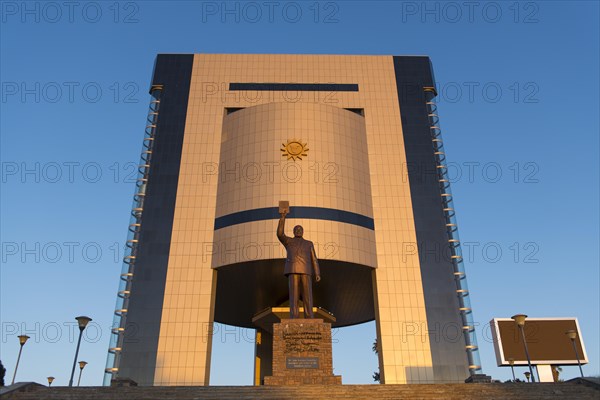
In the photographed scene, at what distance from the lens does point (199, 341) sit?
35.8 m

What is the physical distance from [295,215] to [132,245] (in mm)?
12974

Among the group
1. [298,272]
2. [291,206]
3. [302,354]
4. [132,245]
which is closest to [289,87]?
[291,206]

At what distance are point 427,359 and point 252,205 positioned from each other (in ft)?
55.8

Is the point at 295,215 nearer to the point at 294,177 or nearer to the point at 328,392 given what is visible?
the point at 294,177

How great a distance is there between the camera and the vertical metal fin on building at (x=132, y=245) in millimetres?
35625

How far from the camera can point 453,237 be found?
40.9 meters

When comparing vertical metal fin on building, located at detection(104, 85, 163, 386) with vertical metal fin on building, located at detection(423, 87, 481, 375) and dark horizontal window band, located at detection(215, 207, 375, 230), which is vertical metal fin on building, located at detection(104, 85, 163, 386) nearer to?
dark horizontal window band, located at detection(215, 207, 375, 230)

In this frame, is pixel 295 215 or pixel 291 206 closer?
pixel 295 215

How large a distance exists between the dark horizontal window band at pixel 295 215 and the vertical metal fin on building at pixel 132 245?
672 cm

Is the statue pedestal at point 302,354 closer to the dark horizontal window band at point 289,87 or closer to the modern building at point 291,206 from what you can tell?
the modern building at point 291,206

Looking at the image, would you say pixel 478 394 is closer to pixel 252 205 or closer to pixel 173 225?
pixel 252 205

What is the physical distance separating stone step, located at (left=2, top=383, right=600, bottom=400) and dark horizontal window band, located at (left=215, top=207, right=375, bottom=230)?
20228 mm

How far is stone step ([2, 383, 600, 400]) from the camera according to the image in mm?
18000

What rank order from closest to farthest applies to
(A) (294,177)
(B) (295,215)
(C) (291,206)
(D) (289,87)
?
(B) (295,215), (C) (291,206), (A) (294,177), (D) (289,87)
